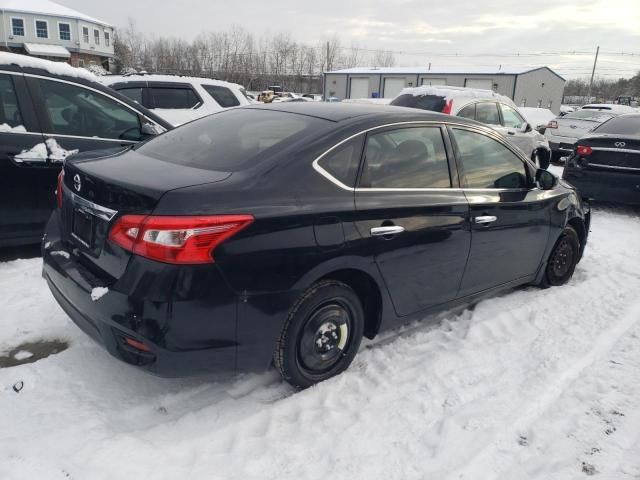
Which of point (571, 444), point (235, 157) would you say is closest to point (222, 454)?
point (235, 157)

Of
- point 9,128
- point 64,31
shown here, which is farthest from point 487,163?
point 64,31

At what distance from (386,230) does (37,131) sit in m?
3.34

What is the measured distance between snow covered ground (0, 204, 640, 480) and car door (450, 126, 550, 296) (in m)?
0.47

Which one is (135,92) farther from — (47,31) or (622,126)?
(47,31)

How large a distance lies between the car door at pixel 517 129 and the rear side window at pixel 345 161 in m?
7.65

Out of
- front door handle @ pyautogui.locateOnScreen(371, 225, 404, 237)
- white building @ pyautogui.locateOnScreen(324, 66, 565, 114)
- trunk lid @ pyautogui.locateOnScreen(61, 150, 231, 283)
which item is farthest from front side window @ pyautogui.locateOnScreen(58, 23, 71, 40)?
front door handle @ pyautogui.locateOnScreen(371, 225, 404, 237)

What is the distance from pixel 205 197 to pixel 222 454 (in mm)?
1243

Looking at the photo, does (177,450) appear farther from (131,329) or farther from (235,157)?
(235,157)

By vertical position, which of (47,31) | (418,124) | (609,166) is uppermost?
(47,31)

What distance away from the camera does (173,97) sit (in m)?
8.78

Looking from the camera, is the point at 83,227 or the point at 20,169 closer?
the point at 83,227

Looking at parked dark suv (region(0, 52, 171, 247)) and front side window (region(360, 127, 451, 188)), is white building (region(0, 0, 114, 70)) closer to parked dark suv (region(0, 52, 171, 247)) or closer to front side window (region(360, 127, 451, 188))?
parked dark suv (region(0, 52, 171, 247))

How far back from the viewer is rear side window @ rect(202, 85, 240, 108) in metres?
8.98

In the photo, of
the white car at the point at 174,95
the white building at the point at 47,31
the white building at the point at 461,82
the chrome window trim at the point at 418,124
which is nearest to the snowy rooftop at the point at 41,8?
the white building at the point at 47,31
